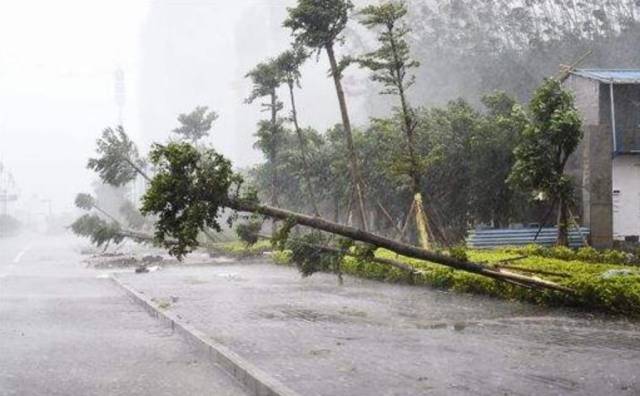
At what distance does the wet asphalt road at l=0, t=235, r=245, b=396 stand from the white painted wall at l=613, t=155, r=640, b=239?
21.2m

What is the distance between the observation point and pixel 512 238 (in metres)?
25.7

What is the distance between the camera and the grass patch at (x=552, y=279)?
11.6m

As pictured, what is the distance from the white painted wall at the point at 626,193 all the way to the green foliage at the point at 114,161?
21550mm

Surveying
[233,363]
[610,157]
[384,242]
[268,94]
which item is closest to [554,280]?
[384,242]

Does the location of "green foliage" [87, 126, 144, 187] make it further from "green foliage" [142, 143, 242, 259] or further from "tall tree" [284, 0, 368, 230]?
"green foliage" [142, 143, 242, 259]

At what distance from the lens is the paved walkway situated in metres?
6.95

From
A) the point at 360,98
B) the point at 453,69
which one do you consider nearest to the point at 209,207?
the point at 453,69

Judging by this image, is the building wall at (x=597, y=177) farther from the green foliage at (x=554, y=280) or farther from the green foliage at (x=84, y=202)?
the green foliage at (x=84, y=202)

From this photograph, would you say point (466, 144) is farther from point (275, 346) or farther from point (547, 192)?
point (275, 346)

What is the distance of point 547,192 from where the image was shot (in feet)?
71.3

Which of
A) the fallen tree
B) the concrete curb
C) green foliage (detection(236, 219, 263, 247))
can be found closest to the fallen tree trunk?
the fallen tree

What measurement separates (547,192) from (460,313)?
10.7 m

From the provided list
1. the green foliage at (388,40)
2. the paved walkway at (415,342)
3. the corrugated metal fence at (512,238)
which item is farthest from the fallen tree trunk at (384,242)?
the corrugated metal fence at (512,238)

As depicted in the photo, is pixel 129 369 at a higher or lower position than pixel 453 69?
lower
